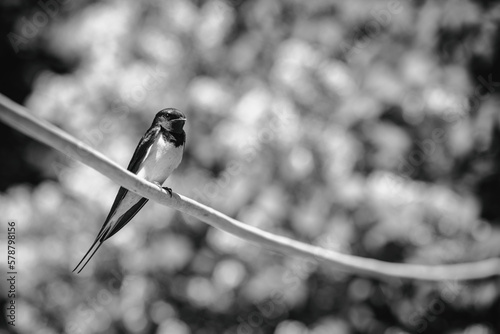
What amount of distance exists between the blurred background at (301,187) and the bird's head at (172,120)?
1124mm

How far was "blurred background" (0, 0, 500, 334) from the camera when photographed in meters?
2.18

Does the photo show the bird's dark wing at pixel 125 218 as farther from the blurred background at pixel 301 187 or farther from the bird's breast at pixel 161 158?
the blurred background at pixel 301 187

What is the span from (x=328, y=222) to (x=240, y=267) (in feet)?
1.45

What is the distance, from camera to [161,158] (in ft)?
3.42

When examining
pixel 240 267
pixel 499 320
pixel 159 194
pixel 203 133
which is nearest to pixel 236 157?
pixel 203 133

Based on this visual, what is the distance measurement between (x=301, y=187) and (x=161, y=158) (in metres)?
1.29

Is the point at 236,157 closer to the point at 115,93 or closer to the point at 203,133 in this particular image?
the point at 203,133

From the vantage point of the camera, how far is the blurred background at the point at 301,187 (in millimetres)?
2178

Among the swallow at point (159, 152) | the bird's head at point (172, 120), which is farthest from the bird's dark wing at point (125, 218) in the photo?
the bird's head at point (172, 120)

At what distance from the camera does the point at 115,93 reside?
2412 mm

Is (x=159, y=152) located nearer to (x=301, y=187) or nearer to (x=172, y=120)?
(x=172, y=120)

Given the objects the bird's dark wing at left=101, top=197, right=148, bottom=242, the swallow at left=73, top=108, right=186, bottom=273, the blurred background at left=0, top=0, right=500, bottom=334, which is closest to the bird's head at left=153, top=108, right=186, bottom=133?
the swallow at left=73, top=108, right=186, bottom=273

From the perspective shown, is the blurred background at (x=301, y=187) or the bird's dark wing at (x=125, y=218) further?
the blurred background at (x=301, y=187)

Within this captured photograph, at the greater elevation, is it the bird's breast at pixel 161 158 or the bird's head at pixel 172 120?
the bird's head at pixel 172 120
